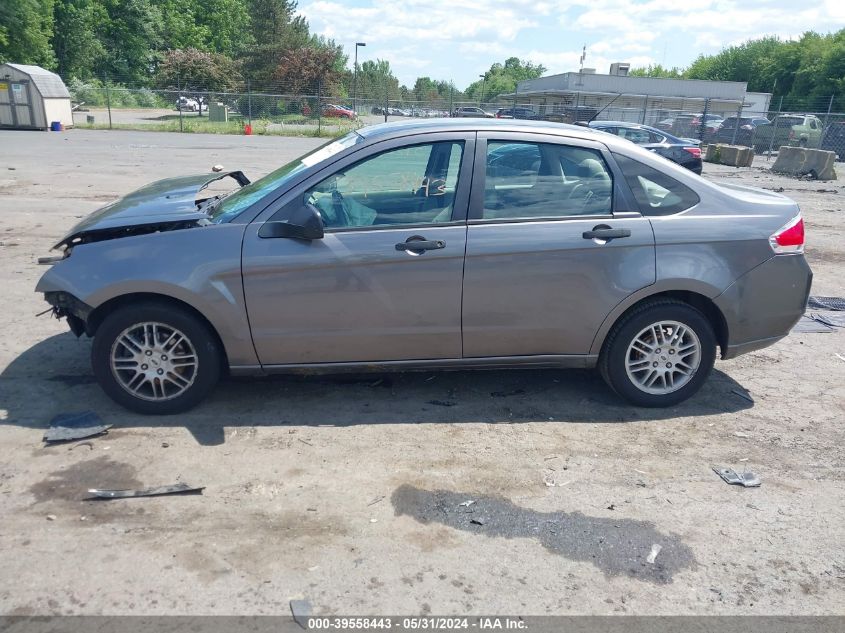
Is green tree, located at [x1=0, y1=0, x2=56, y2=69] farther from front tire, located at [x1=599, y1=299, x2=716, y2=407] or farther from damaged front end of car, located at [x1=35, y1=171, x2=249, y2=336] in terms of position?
front tire, located at [x1=599, y1=299, x2=716, y2=407]

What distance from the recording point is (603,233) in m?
4.34

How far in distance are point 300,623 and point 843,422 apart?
394 centimetres

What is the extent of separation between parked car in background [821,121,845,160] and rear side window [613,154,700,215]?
32.2 meters

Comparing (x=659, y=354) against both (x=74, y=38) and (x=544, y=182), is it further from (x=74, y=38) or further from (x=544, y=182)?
(x=74, y=38)

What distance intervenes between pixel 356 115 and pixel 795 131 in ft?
81.7

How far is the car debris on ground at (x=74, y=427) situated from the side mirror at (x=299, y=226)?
1580 millimetres

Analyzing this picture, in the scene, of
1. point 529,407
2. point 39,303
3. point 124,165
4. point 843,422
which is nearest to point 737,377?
point 843,422

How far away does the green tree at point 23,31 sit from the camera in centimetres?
4719

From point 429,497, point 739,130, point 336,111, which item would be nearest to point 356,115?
point 336,111

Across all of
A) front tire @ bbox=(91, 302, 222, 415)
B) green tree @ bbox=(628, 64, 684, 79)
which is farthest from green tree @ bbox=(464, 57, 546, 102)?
front tire @ bbox=(91, 302, 222, 415)

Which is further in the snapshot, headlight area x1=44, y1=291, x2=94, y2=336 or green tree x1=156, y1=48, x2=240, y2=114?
green tree x1=156, y1=48, x2=240, y2=114

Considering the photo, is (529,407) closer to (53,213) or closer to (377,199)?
(377,199)

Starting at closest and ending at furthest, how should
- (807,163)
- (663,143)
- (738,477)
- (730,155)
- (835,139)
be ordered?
(738,477)
(663,143)
(807,163)
(730,155)
(835,139)

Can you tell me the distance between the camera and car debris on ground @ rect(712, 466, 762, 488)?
12.6 feet
